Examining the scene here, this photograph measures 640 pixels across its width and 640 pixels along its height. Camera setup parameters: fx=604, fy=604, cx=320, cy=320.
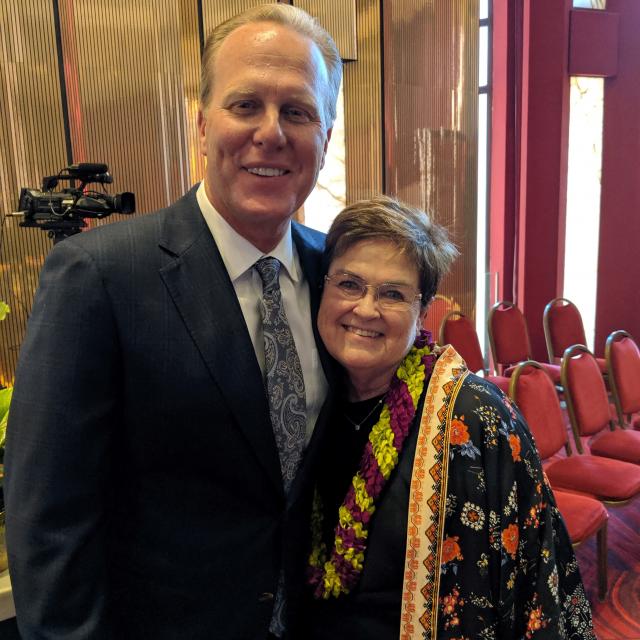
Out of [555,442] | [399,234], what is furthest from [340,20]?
[399,234]

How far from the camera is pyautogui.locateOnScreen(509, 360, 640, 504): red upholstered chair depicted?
2609 millimetres

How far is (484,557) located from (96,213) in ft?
5.77

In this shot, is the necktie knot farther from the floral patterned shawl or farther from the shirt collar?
the floral patterned shawl

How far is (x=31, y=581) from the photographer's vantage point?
98 cm

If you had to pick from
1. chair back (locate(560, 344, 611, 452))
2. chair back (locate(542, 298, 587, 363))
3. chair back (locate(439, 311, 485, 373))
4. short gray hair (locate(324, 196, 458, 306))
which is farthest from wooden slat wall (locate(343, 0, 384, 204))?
short gray hair (locate(324, 196, 458, 306))

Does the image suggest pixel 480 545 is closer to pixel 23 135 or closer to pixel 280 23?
pixel 280 23

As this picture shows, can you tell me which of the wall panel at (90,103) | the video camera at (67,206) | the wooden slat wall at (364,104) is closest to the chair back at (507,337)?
the wooden slat wall at (364,104)

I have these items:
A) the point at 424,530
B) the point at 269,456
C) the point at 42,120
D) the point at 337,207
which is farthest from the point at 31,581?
the point at 337,207

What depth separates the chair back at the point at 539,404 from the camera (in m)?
2.60

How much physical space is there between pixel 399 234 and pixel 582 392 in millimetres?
2150

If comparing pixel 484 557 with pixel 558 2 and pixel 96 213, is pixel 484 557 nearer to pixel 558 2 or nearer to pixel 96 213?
pixel 96 213

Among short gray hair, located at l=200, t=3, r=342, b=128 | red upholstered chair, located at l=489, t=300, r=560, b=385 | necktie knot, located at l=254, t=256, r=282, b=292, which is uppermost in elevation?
short gray hair, located at l=200, t=3, r=342, b=128

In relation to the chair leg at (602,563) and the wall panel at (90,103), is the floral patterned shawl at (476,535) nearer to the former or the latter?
the chair leg at (602,563)

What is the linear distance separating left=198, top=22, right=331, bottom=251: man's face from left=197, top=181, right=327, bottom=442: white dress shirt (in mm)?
33
